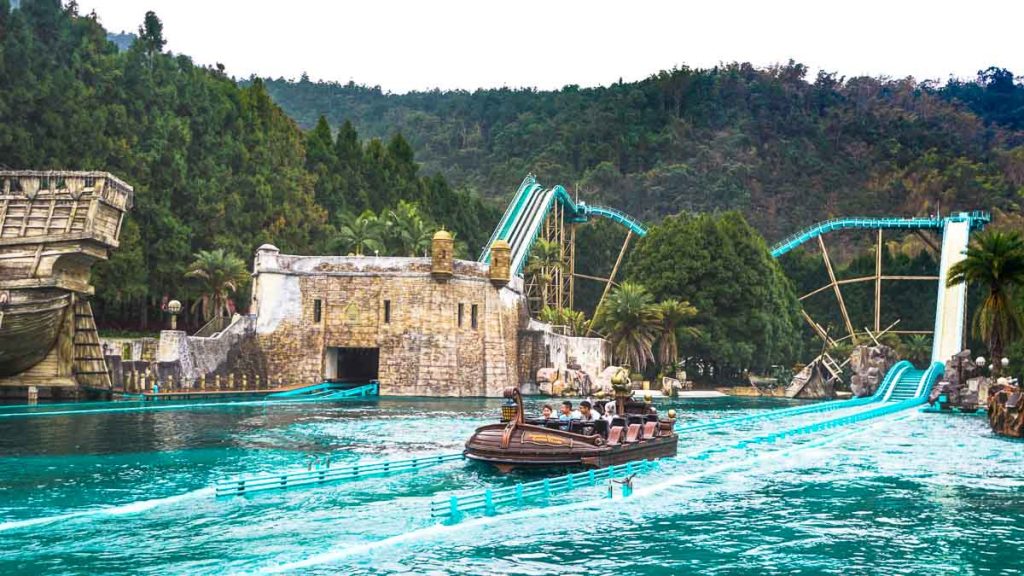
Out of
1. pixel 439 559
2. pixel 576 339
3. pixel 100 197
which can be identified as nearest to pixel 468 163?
pixel 576 339

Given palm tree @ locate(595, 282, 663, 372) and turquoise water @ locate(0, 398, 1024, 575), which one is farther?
palm tree @ locate(595, 282, 663, 372)

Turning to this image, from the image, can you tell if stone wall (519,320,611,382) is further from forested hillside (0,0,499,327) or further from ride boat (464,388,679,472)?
ride boat (464,388,679,472)

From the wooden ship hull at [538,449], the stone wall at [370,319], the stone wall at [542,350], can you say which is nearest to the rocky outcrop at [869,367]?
the stone wall at [542,350]

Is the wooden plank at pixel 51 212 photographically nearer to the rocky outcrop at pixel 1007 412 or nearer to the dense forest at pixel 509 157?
the dense forest at pixel 509 157

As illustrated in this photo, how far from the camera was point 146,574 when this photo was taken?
1755 cm

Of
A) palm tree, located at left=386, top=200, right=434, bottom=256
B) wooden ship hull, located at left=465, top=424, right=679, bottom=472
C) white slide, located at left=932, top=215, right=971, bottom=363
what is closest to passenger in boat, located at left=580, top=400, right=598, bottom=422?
wooden ship hull, located at left=465, top=424, right=679, bottom=472

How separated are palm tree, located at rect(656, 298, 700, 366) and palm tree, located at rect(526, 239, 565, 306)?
901cm

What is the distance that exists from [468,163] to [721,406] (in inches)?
3855

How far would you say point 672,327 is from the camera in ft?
237

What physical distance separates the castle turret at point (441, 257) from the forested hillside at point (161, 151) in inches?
467

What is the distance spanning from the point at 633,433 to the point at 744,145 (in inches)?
4510

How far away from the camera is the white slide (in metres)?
68.2

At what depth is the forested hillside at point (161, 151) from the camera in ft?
178

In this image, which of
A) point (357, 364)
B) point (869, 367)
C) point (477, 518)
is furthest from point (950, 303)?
point (477, 518)
